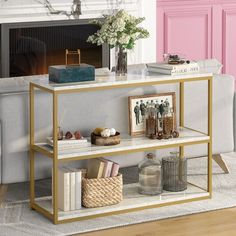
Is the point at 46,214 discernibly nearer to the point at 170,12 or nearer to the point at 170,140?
the point at 170,140

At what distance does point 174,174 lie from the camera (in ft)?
17.4

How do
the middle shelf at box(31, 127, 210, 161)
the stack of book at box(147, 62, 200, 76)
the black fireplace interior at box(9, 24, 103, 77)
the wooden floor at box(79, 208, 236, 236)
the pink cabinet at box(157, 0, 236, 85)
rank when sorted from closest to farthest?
1. the wooden floor at box(79, 208, 236, 236)
2. the middle shelf at box(31, 127, 210, 161)
3. the stack of book at box(147, 62, 200, 76)
4. the black fireplace interior at box(9, 24, 103, 77)
5. the pink cabinet at box(157, 0, 236, 85)

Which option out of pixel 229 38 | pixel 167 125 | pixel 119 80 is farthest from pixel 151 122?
pixel 229 38

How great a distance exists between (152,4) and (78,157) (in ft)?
10.3

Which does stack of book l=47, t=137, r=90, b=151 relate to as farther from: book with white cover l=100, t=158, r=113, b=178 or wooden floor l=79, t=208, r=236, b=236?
wooden floor l=79, t=208, r=236, b=236

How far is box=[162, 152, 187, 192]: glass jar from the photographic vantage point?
5.30m

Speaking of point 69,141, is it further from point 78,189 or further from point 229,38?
point 229,38

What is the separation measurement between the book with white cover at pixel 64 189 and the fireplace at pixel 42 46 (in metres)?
2.48

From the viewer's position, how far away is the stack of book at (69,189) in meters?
4.87

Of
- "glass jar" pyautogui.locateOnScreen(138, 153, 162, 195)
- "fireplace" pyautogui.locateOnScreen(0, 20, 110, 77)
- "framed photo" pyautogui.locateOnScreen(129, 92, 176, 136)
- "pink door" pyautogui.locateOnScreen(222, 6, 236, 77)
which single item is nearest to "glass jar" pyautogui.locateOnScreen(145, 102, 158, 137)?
"framed photo" pyautogui.locateOnScreen(129, 92, 176, 136)

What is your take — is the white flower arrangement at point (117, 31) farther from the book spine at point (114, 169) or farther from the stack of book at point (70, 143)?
the book spine at point (114, 169)

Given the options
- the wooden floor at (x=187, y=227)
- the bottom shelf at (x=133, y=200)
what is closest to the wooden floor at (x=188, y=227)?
the wooden floor at (x=187, y=227)

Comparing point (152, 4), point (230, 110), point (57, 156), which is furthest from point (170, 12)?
point (57, 156)

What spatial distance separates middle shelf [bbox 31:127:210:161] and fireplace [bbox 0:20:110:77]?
2.36 m
